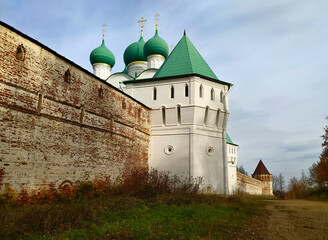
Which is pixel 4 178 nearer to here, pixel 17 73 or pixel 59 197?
pixel 59 197

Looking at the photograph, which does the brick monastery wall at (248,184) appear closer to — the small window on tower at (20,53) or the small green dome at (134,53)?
the small green dome at (134,53)

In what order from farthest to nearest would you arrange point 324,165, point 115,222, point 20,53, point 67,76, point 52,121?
point 324,165, point 67,76, point 52,121, point 20,53, point 115,222

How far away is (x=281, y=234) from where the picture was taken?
258 inches

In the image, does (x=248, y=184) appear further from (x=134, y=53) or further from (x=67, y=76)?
(x=67, y=76)

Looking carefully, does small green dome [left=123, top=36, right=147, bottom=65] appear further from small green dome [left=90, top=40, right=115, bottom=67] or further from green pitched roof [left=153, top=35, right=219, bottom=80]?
green pitched roof [left=153, top=35, right=219, bottom=80]

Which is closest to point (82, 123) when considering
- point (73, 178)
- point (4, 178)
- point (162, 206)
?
point (73, 178)

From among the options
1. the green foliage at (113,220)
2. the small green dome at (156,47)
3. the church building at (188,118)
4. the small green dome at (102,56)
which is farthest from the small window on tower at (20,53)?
the small green dome at (102,56)

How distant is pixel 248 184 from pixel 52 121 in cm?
3329

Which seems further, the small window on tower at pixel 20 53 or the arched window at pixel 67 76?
the arched window at pixel 67 76

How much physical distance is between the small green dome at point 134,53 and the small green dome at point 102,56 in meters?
1.41

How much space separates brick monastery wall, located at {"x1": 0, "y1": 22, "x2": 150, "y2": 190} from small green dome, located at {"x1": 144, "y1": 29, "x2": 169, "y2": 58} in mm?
11730

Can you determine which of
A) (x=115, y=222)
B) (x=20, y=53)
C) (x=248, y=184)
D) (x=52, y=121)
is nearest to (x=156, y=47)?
(x=52, y=121)

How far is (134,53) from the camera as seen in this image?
2548 cm

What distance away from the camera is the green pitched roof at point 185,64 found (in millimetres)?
15961
